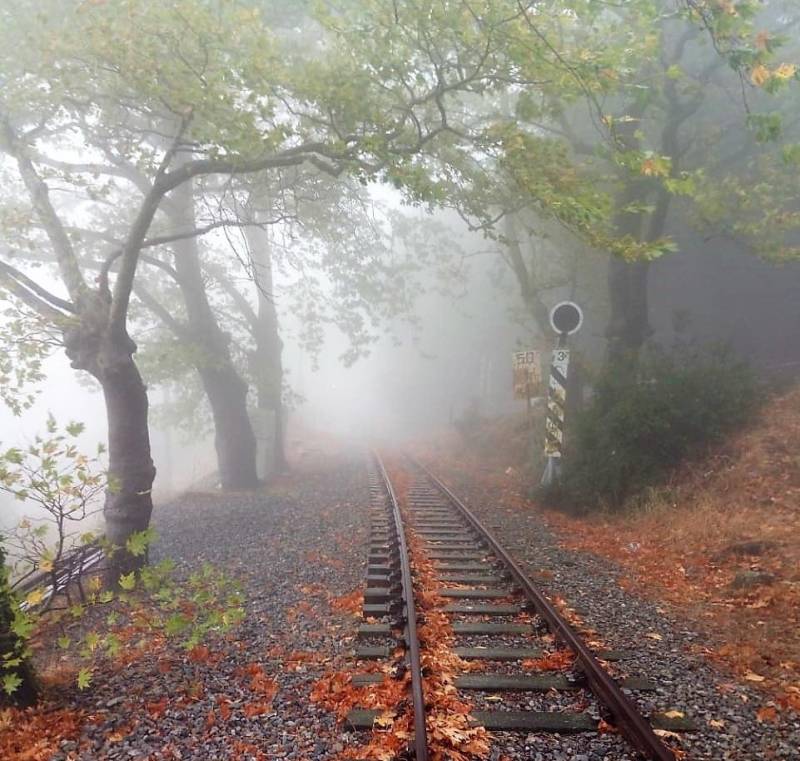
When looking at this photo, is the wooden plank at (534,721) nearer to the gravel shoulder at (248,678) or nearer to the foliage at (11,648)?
the gravel shoulder at (248,678)

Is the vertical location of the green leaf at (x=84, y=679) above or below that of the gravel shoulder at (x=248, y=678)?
above

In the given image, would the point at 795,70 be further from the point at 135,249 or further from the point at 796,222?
the point at 135,249

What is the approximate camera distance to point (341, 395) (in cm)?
10262

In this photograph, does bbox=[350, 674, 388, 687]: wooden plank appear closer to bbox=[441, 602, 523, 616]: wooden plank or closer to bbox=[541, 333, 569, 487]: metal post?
bbox=[441, 602, 523, 616]: wooden plank

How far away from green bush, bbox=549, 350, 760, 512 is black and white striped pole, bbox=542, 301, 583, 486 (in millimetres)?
323

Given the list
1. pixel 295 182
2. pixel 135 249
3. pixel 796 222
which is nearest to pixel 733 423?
pixel 796 222

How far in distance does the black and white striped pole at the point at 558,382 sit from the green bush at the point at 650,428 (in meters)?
0.32

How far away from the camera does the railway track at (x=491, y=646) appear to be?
159 inches

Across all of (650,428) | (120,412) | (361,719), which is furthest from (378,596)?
(650,428)

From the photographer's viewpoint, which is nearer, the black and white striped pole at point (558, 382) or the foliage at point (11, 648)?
the foliage at point (11, 648)

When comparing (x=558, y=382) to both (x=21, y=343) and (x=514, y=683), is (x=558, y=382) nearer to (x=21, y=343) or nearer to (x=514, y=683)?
(x=514, y=683)

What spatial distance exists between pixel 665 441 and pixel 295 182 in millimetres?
7574

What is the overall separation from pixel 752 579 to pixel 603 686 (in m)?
3.29

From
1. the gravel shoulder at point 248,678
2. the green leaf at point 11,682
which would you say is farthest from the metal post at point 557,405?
the green leaf at point 11,682
